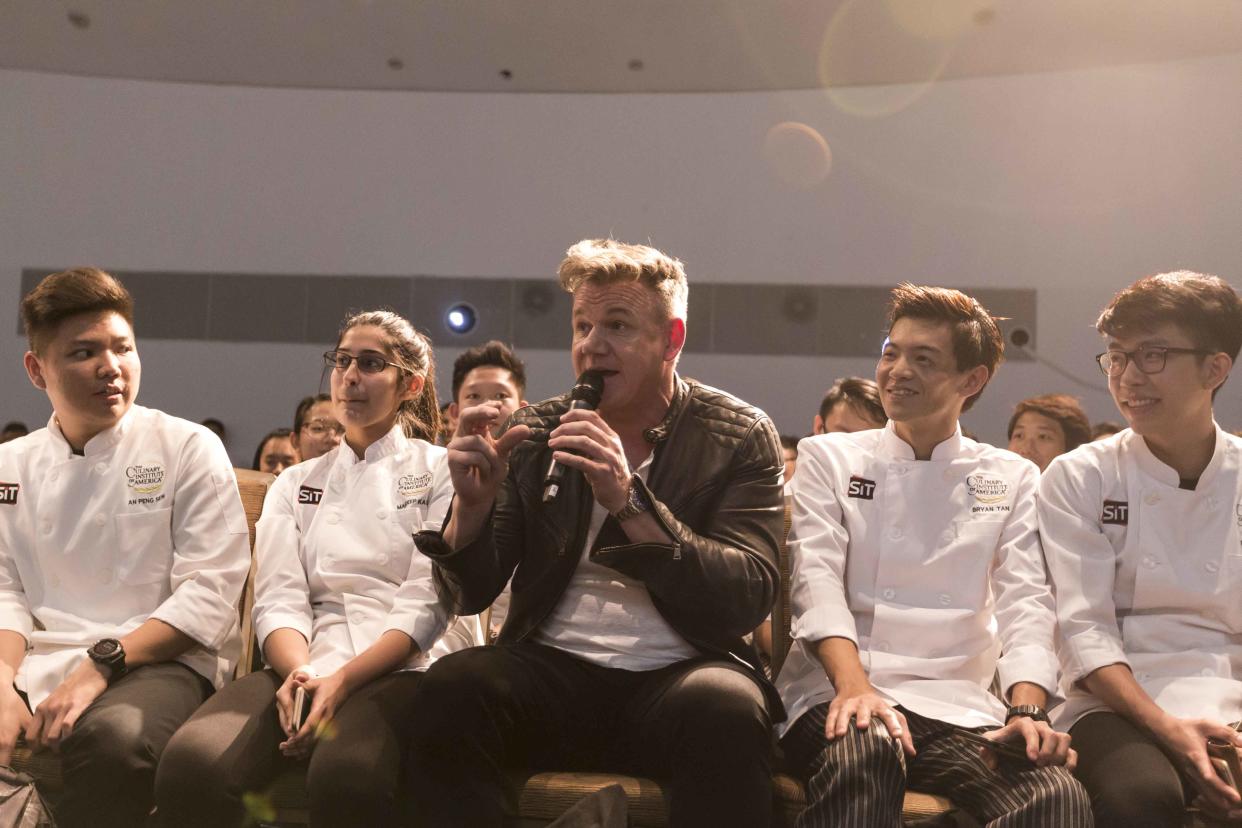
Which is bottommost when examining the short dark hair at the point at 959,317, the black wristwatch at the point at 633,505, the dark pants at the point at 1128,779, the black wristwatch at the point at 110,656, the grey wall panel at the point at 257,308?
the dark pants at the point at 1128,779

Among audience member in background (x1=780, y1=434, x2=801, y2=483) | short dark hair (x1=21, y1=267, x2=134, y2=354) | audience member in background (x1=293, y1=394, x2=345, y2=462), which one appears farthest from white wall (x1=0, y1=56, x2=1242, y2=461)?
short dark hair (x1=21, y1=267, x2=134, y2=354)

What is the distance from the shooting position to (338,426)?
4.51 meters

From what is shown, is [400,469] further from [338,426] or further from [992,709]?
[338,426]

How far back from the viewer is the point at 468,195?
7.84 metres

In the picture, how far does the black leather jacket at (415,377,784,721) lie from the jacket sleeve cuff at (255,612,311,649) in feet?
1.13

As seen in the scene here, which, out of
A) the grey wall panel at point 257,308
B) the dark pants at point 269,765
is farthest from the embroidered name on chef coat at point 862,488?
the grey wall panel at point 257,308

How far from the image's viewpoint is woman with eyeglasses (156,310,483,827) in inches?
78.1

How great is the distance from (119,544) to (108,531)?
0.04m

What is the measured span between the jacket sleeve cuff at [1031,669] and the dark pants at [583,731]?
1.84 feet

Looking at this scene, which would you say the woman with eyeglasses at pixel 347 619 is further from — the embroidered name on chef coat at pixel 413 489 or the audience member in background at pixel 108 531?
the audience member in background at pixel 108 531

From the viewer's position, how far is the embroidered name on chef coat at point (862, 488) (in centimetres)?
242

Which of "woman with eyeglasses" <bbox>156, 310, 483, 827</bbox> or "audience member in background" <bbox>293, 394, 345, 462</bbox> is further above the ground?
"audience member in background" <bbox>293, 394, 345, 462</bbox>

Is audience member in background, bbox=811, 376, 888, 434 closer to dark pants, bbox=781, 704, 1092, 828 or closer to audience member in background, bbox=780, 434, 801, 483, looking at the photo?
audience member in background, bbox=780, 434, 801, 483

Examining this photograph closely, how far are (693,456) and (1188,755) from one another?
1071 millimetres
